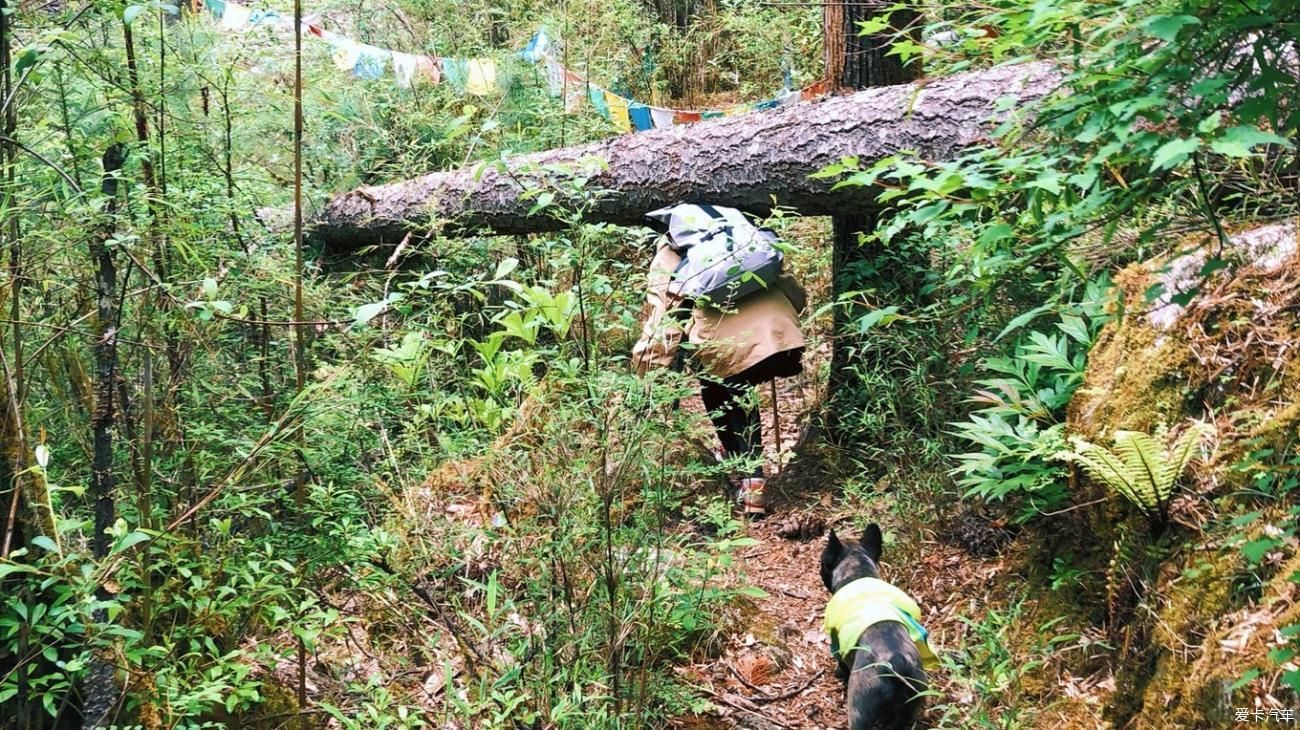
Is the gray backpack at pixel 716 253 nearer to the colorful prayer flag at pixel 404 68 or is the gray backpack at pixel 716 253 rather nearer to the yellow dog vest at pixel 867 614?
the yellow dog vest at pixel 867 614

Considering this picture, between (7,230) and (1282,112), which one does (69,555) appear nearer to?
(7,230)

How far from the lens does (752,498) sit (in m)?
5.17

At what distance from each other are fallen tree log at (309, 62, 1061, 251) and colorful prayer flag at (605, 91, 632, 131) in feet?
8.16

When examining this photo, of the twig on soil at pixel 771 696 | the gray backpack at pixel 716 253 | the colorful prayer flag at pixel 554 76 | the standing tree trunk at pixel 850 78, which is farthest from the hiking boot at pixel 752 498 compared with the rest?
the colorful prayer flag at pixel 554 76

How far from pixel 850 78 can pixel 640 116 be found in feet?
14.6

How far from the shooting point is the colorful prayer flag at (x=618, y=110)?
9002mm

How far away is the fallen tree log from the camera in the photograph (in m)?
4.66

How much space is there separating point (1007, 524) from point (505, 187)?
407 cm

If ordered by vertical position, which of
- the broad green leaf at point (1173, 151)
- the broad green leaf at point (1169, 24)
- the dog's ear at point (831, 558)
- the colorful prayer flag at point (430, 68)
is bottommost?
the dog's ear at point (831, 558)

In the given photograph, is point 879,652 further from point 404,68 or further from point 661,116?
→ point 404,68

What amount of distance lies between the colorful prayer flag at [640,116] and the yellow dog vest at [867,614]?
707 cm

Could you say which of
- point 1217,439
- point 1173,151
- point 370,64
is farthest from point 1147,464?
point 370,64

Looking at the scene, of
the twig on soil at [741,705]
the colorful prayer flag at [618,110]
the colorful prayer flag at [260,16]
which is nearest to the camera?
the twig on soil at [741,705]

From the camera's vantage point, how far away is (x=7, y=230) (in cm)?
272
